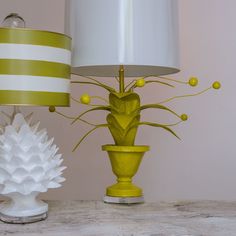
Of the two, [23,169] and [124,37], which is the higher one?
[124,37]

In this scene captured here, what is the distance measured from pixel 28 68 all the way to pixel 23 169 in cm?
21

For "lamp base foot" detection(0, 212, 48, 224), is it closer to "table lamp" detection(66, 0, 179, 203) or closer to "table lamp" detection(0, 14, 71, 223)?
"table lamp" detection(0, 14, 71, 223)

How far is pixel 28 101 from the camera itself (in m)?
0.84

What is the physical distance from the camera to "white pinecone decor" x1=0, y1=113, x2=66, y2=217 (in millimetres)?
893

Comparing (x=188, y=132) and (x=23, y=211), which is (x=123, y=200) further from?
(x=188, y=132)

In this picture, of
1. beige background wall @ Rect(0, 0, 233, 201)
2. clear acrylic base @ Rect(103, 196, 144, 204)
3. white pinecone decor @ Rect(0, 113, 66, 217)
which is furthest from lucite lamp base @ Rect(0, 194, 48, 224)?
beige background wall @ Rect(0, 0, 233, 201)

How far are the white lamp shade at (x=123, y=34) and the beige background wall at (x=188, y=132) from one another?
0.56 metres

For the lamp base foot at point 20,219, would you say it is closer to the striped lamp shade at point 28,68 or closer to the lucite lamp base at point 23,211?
the lucite lamp base at point 23,211

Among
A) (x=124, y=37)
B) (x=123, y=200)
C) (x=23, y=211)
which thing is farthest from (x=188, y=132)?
(x=23, y=211)

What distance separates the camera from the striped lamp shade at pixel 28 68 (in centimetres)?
84

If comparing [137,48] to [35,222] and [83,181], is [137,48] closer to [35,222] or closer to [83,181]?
[35,222]

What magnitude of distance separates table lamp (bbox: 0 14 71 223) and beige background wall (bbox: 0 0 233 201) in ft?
2.07

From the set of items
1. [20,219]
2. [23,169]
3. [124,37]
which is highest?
[124,37]

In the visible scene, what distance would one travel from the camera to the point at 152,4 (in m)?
1.02
